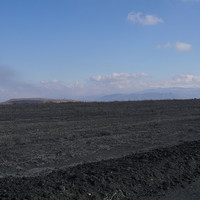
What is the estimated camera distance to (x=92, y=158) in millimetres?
10398

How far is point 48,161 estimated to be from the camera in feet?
32.3

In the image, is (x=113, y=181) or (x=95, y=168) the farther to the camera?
(x=95, y=168)

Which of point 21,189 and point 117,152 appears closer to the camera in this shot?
point 21,189

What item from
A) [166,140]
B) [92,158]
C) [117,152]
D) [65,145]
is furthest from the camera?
[166,140]

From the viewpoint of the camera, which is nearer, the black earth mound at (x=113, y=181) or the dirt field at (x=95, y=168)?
the black earth mound at (x=113, y=181)

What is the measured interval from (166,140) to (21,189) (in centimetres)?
917

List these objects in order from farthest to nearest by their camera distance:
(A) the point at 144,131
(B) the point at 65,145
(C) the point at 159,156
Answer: (A) the point at 144,131 < (B) the point at 65,145 < (C) the point at 159,156

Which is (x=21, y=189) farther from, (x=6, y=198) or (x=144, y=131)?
(x=144, y=131)

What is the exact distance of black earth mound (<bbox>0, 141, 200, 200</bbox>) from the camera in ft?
19.9

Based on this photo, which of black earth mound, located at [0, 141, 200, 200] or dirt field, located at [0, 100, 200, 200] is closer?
black earth mound, located at [0, 141, 200, 200]

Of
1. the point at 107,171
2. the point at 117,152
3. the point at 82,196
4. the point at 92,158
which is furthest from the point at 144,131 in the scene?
the point at 82,196

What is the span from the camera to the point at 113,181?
22.6 feet

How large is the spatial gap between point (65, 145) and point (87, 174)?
5.53 metres

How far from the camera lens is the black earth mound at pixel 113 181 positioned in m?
6.07
